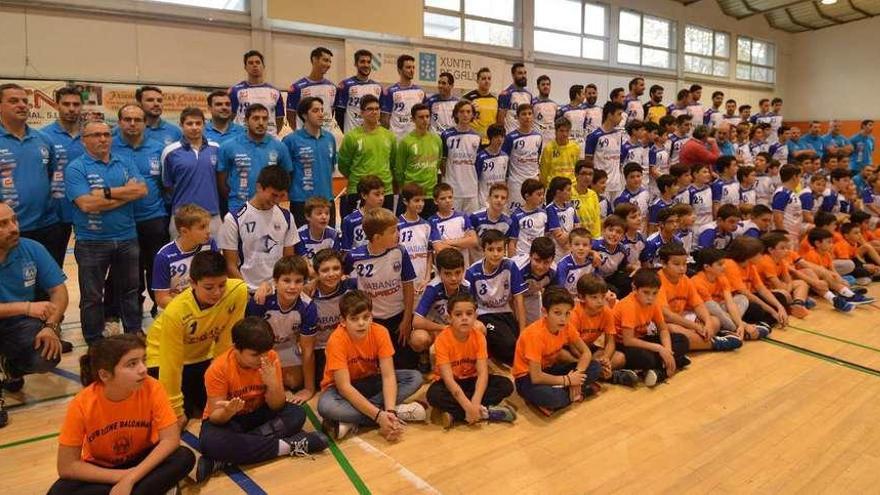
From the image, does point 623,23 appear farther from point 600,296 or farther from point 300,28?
point 600,296

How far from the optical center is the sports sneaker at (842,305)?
5988mm

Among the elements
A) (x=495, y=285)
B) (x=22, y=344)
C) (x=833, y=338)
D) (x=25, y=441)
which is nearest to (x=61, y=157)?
(x=22, y=344)

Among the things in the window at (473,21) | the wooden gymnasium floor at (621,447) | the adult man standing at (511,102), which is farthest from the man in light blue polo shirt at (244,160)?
the window at (473,21)

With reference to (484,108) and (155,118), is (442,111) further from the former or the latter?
(155,118)

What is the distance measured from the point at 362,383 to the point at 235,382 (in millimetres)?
823

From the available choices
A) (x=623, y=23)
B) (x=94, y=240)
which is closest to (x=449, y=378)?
(x=94, y=240)

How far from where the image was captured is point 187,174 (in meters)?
4.68

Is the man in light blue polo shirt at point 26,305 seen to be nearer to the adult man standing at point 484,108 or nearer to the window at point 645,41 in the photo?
the adult man standing at point 484,108

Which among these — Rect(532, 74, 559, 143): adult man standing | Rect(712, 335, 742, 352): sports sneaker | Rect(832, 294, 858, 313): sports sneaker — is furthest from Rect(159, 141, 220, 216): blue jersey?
Rect(832, 294, 858, 313): sports sneaker

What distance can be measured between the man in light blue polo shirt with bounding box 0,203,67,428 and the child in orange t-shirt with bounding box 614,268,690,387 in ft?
13.0

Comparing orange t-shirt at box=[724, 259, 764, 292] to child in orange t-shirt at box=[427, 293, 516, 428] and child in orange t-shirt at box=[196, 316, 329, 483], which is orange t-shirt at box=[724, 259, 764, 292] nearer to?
child in orange t-shirt at box=[427, 293, 516, 428]

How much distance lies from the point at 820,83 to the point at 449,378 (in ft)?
77.0

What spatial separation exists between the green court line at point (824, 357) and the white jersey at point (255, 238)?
4.39 metres

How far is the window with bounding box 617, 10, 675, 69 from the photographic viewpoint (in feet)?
53.6
